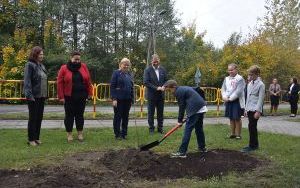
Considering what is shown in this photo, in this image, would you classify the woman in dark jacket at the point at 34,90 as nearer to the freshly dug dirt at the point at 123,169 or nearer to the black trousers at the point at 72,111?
the black trousers at the point at 72,111

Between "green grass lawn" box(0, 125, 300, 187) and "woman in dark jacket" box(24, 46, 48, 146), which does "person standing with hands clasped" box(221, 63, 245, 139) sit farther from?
"woman in dark jacket" box(24, 46, 48, 146)

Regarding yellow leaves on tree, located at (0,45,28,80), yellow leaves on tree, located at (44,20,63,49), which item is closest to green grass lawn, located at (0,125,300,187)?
yellow leaves on tree, located at (0,45,28,80)

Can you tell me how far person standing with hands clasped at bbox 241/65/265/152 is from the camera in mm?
9789

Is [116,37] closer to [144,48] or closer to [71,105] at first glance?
[144,48]

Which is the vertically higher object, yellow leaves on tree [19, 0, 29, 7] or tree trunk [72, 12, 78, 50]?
yellow leaves on tree [19, 0, 29, 7]

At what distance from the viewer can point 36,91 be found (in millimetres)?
9898

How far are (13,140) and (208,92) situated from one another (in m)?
13.1

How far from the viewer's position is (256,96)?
10.0 meters

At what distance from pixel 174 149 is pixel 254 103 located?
201cm

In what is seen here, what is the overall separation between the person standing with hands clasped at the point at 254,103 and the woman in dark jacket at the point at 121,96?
9.75ft

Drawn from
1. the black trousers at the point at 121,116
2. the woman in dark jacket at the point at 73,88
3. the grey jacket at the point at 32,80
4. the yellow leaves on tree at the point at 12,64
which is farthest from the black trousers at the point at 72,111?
the yellow leaves on tree at the point at 12,64

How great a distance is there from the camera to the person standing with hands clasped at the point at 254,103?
979 centimetres

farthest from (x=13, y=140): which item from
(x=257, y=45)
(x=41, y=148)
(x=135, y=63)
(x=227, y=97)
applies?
(x=135, y=63)

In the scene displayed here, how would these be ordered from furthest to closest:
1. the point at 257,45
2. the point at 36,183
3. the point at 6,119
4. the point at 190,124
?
the point at 257,45
the point at 6,119
the point at 190,124
the point at 36,183
